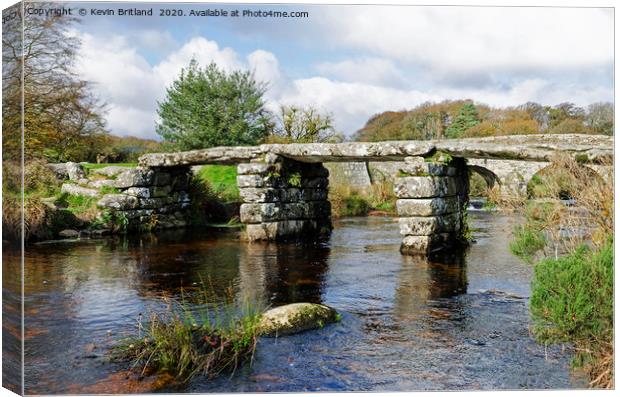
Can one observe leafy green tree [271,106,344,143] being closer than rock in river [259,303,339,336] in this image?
No

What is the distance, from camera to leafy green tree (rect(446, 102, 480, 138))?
96.0 ft

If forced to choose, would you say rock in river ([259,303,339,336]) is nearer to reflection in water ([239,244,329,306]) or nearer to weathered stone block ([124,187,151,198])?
reflection in water ([239,244,329,306])

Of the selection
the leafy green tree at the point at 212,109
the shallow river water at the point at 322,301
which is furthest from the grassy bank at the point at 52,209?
the leafy green tree at the point at 212,109

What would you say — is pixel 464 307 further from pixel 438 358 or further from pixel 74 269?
pixel 74 269

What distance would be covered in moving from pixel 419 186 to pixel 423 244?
3.65ft

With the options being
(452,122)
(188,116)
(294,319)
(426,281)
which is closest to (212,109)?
(188,116)

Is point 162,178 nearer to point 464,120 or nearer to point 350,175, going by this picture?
point 350,175

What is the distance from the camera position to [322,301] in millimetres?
8086

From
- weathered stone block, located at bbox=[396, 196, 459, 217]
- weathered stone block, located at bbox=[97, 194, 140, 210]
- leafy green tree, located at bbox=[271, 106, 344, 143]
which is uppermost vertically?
leafy green tree, located at bbox=[271, 106, 344, 143]

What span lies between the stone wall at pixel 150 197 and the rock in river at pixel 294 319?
386 inches

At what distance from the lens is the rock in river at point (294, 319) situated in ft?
21.0

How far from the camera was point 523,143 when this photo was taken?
36.4ft

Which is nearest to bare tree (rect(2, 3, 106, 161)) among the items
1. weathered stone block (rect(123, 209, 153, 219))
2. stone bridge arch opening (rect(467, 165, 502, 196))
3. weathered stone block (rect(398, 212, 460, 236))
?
weathered stone block (rect(123, 209, 153, 219))

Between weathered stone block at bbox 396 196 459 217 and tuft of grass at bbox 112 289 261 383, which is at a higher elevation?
weathered stone block at bbox 396 196 459 217
